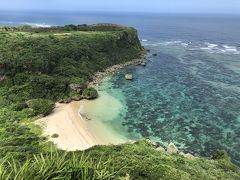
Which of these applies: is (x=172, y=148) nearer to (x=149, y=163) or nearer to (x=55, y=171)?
(x=149, y=163)

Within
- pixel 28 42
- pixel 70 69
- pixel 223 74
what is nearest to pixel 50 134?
pixel 70 69

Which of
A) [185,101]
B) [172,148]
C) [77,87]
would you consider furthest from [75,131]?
[185,101]

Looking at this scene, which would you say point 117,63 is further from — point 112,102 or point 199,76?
point 112,102

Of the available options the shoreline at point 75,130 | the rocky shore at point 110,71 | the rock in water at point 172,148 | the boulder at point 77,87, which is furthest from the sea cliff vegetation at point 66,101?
the rock in water at point 172,148

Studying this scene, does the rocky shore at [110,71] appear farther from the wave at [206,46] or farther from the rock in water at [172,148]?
the wave at [206,46]

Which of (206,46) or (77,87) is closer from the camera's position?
(77,87)

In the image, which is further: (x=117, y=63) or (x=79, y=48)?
(x=117, y=63)

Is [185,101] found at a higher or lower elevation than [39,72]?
lower
